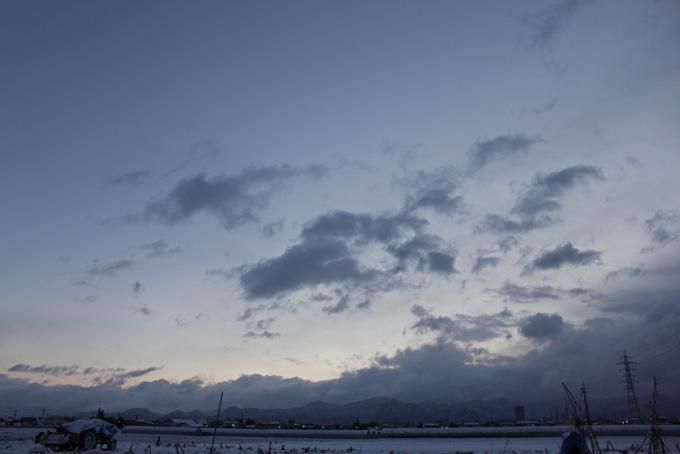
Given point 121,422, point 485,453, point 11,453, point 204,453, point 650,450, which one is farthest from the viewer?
point 485,453

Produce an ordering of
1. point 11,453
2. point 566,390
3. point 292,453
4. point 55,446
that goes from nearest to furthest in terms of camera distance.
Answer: point 566,390, point 11,453, point 55,446, point 292,453

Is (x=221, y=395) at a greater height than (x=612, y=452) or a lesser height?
greater

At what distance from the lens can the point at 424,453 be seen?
72.4m

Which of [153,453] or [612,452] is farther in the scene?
[153,453]

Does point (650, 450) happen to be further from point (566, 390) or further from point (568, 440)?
point (566, 390)

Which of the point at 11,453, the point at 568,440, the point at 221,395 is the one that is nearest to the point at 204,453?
the point at 11,453

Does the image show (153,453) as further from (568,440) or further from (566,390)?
(566,390)

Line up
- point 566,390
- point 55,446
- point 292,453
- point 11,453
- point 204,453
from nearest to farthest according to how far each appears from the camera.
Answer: point 566,390 < point 11,453 < point 55,446 < point 204,453 < point 292,453

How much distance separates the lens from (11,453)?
4062 centimetres

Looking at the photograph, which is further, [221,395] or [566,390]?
[221,395]

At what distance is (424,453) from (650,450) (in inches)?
2170

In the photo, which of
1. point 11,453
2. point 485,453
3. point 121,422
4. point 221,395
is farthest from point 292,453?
point 221,395

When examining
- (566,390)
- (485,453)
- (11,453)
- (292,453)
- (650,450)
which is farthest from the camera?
(485,453)

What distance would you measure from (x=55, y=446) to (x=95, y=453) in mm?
7080
